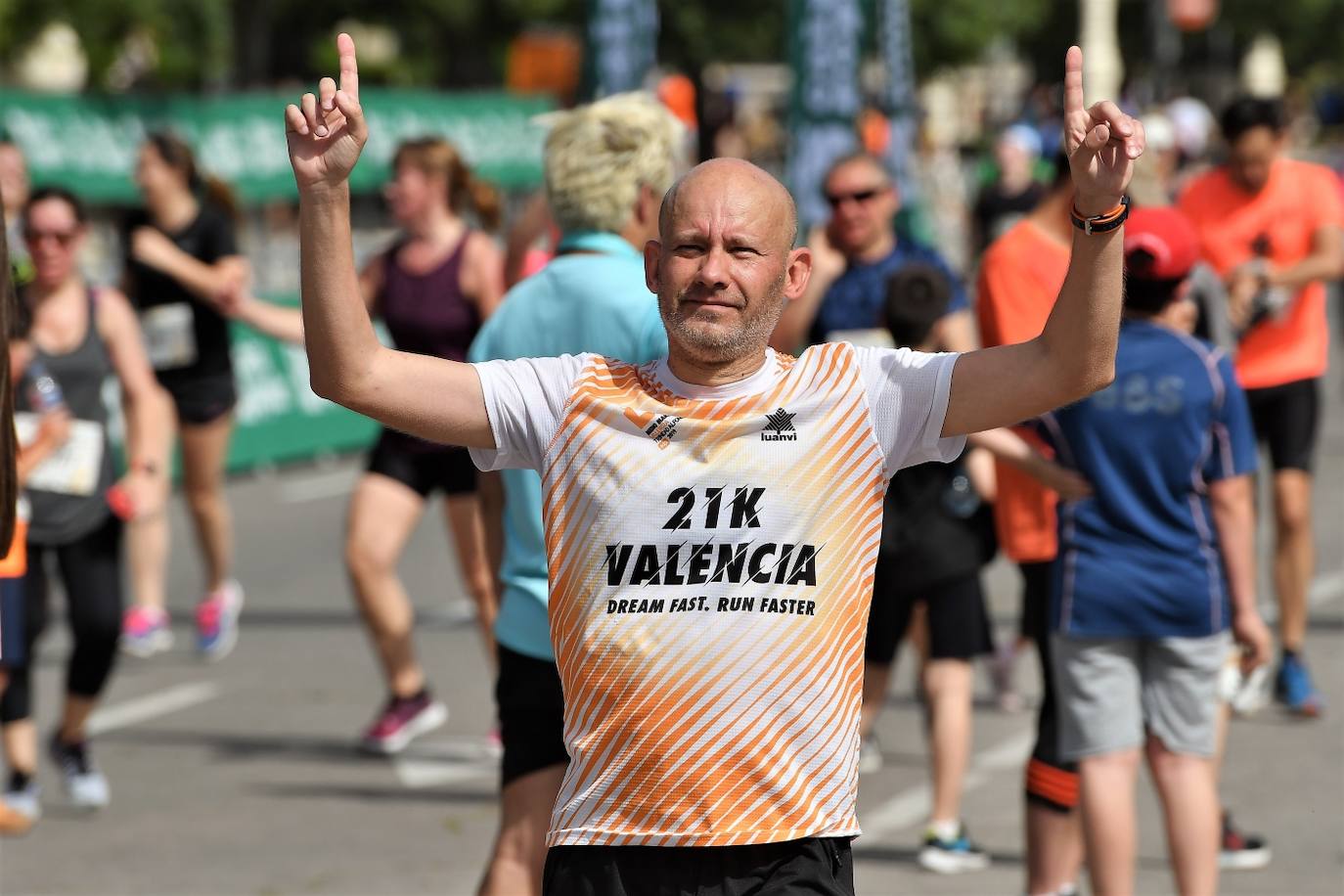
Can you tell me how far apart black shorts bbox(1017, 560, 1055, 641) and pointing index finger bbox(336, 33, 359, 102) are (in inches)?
105

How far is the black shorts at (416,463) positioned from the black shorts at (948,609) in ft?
6.08

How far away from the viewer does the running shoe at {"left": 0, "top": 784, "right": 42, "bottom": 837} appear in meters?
6.88

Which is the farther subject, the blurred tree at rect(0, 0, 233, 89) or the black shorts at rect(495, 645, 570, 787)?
the blurred tree at rect(0, 0, 233, 89)

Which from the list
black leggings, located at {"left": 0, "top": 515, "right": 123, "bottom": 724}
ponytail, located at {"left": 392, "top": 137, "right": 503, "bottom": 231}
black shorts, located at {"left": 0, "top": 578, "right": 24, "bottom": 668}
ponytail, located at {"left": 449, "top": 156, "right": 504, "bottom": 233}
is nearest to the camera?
black shorts, located at {"left": 0, "top": 578, "right": 24, "bottom": 668}

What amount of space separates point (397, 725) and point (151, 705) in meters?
1.40

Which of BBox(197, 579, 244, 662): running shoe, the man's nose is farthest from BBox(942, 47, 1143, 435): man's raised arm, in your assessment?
BBox(197, 579, 244, 662): running shoe

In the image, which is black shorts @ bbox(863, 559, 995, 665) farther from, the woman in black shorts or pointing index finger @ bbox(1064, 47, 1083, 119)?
the woman in black shorts

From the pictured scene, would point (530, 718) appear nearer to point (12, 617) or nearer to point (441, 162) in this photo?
point (12, 617)

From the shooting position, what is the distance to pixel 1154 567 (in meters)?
5.13

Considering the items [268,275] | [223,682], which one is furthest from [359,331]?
[268,275]

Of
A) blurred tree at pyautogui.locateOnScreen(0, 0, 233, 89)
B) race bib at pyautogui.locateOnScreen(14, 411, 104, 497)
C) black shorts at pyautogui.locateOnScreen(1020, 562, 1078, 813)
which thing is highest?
blurred tree at pyautogui.locateOnScreen(0, 0, 233, 89)

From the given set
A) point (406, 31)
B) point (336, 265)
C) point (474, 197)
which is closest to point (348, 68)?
point (336, 265)

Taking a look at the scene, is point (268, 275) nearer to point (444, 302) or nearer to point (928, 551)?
point (444, 302)

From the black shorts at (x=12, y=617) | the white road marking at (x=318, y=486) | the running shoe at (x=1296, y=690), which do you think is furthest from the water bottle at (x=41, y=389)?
the white road marking at (x=318, y=486)
